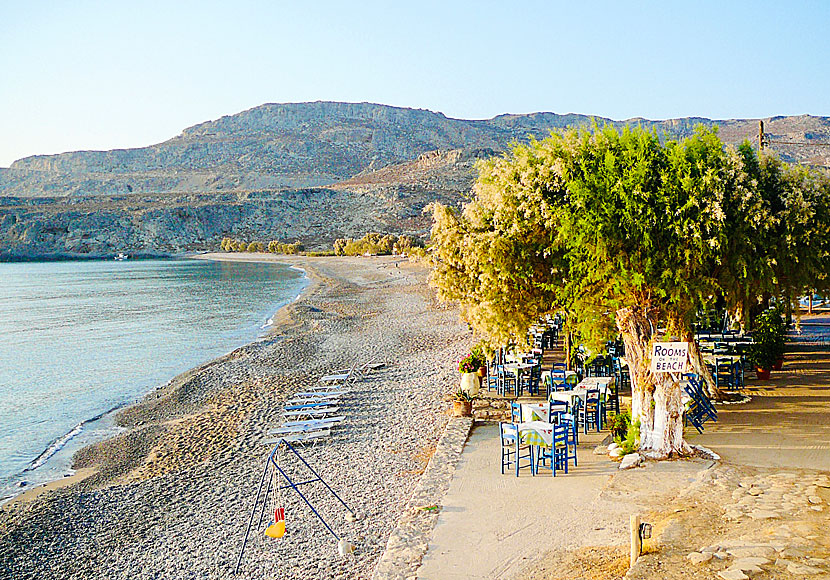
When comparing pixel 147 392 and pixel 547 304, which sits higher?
pixel 547 304

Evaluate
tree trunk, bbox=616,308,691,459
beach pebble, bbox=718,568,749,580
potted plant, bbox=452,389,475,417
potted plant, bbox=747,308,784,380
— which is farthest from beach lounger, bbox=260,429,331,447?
potted plant, bbox=747,308,784,380

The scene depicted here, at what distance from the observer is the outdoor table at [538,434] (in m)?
9.21

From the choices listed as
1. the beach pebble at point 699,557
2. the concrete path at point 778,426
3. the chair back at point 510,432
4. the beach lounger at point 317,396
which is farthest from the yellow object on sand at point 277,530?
the beach lounger at point 317,396

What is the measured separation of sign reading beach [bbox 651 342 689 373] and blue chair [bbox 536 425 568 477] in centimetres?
155

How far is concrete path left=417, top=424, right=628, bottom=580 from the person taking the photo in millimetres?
6801

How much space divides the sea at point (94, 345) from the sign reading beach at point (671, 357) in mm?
11535

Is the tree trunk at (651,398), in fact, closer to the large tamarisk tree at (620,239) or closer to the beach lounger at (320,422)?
the large tamarisk tree at (620,239)

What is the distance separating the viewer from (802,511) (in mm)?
6996

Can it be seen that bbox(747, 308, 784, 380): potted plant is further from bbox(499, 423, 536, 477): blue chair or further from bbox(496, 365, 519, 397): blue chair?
bbox(499, 423, 536, 477): blue chair

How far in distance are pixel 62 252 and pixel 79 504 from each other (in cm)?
12422

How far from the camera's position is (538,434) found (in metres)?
9.24

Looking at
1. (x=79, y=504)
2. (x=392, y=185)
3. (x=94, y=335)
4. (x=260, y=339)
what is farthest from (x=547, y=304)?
(x=392, y=185)

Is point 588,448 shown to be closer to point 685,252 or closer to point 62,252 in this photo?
point 685,252

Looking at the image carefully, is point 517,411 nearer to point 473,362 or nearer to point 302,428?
point 473,362
